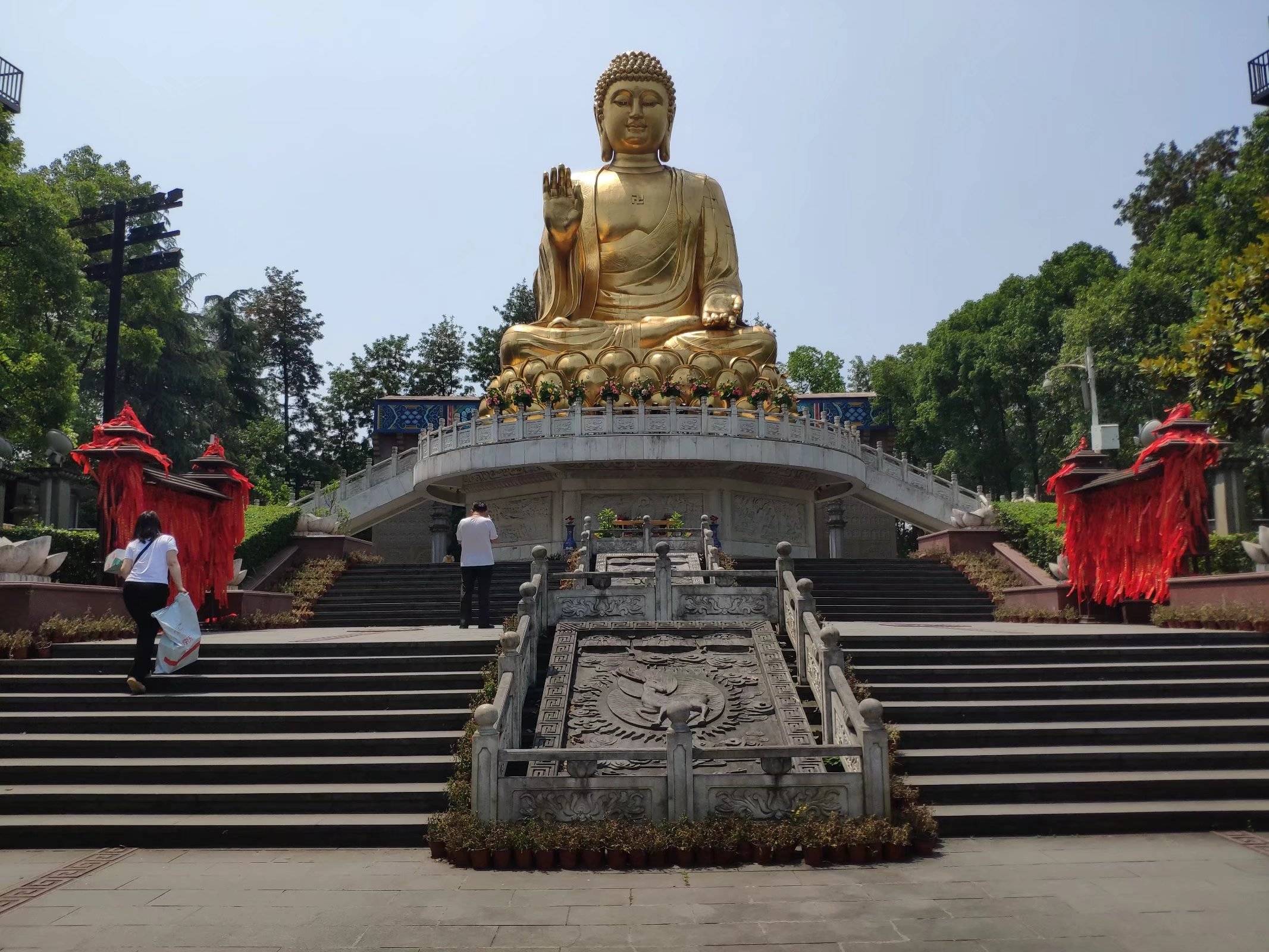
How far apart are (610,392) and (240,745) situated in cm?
1302

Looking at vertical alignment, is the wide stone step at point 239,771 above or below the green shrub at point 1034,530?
below

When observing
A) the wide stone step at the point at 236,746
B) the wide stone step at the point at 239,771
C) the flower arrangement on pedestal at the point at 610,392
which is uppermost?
the flower arrangement on pedestal at the point at 610,392

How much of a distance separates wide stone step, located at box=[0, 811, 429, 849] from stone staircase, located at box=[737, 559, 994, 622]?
7864mm

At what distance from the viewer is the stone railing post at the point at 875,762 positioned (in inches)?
239

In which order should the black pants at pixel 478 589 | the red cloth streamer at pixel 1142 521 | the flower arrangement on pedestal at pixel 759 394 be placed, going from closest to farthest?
the black pants at pixel 478 589 < the red cloth streamer at pixel 1142 521 < the flower arrangement on pedestal at pixel 759 394

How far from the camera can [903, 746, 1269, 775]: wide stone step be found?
7.00m

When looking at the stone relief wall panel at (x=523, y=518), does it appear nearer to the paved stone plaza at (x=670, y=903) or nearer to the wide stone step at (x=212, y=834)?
the wide stone step at (x=212, y=834)

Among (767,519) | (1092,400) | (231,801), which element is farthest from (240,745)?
(1092,400)

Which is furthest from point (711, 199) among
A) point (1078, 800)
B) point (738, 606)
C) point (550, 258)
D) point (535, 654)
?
point (1078, 800)

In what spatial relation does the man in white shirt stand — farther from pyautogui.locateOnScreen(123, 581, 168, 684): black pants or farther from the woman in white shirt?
pyautogui.locateOnScreen(123, 581, 168, 684): black pants

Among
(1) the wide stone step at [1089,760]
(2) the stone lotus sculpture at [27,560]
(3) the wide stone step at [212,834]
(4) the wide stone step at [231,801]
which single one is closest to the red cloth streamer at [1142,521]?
(1) the wide stone step at [1089,760]

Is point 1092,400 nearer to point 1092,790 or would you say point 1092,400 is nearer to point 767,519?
point 767,519

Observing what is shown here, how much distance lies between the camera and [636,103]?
23.2 m

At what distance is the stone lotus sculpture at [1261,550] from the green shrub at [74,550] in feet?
45.3
